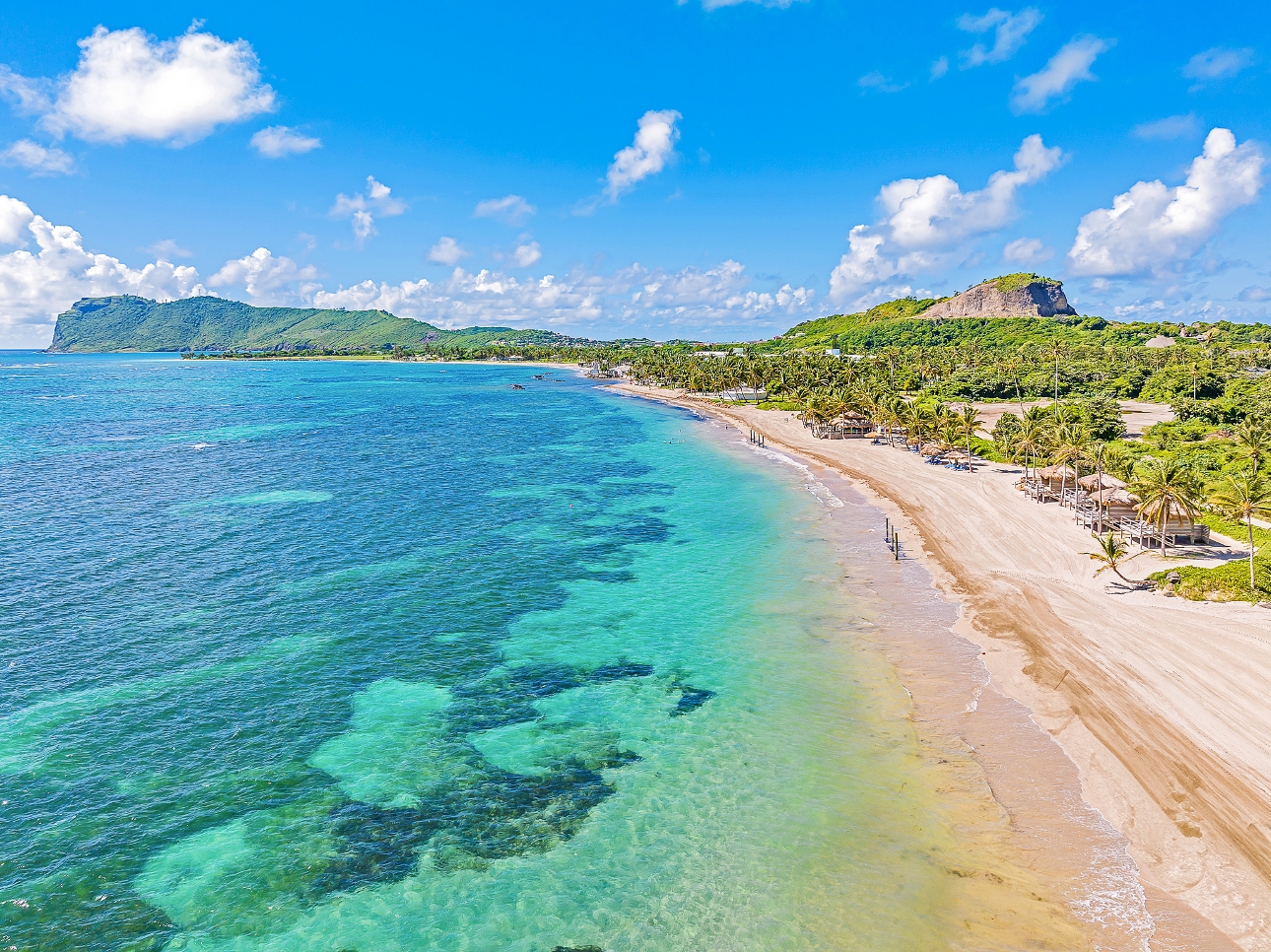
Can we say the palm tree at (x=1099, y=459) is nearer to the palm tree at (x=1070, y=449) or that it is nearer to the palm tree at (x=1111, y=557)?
the palm tree at (x=1070, y=449)

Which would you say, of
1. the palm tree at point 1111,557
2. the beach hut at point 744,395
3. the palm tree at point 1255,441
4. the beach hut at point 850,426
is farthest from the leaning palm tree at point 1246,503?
the beach hut at point 744,395

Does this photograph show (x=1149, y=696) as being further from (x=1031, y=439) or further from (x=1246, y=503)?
(x=1031, y=439)

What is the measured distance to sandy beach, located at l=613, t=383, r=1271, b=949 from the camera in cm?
2131

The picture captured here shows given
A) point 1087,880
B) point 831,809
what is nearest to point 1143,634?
point 1087,880

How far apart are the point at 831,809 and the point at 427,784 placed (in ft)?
54.7

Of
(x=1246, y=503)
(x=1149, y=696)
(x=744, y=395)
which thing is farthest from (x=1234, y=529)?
(x=744, y=395)

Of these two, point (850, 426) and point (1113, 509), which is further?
point (850, 426)

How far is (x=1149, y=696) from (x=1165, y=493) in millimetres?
21999

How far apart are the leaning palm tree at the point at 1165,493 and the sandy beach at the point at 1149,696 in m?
3.15

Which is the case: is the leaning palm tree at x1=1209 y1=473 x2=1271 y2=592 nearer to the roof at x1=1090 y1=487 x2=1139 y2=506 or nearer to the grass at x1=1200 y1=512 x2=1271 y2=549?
the grass at x1=1200 y1=512 x2=1271 y2=549

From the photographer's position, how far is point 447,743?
29.8m

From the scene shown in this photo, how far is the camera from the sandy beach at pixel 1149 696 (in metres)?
21.3

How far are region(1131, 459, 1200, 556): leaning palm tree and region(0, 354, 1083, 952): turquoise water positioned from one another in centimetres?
2336

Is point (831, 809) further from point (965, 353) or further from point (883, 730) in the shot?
point (965, 353)
